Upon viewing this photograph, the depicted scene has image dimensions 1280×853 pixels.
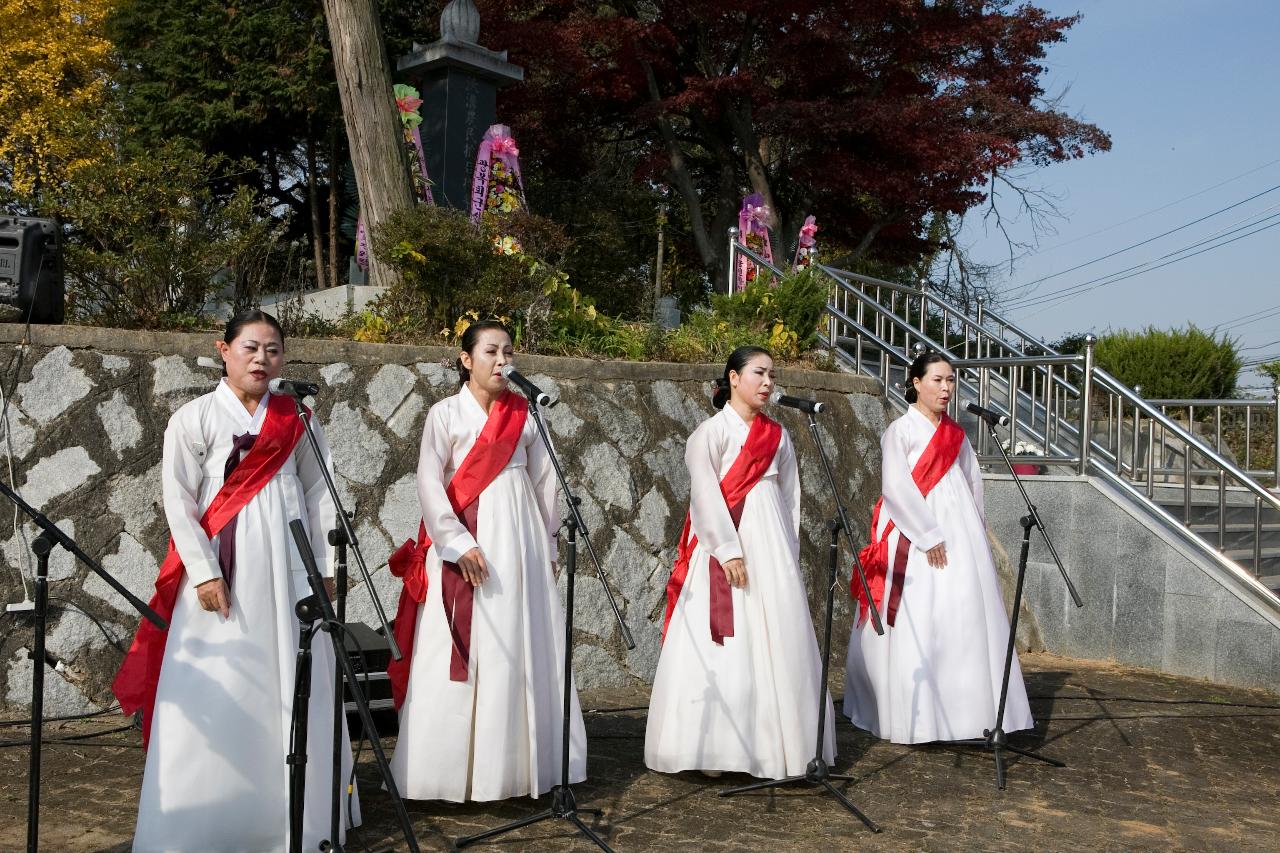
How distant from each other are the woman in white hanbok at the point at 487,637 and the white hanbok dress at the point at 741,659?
0.57 m

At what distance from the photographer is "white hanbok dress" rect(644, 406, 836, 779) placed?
511cm

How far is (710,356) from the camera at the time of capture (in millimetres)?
8922

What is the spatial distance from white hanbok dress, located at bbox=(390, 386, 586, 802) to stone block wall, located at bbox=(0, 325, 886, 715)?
7.07 ft

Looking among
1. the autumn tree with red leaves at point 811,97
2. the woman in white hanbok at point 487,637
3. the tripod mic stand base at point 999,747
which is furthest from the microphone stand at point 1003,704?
the autumn tree with red leaves at point 811,97

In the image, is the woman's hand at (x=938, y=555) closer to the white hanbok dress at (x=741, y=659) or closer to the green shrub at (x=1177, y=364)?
the white hanbok dress at (x=741, y=659)

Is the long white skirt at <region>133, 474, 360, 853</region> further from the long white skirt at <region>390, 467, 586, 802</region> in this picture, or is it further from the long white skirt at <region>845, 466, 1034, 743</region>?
the long white skirt at <region>845, 466, 1034, 743</region>

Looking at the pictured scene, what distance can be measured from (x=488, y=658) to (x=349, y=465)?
8.38 feet

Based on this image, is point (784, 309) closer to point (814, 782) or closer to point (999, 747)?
point (999, 747)

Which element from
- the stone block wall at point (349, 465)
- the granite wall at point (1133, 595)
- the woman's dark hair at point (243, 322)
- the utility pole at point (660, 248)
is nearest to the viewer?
the woman's dark hair at point (243, 322)

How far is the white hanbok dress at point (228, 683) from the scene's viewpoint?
387 cm

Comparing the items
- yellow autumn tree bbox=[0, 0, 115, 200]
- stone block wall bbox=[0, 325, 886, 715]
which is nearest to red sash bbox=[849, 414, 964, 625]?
stone block wall bbox=[0, 325, 886, 715]

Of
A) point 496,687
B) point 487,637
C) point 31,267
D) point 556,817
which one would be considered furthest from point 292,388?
point 31,267

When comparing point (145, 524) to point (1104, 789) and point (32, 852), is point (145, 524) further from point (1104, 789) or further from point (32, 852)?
point (1104, 789)

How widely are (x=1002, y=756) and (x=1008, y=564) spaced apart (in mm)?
3549
